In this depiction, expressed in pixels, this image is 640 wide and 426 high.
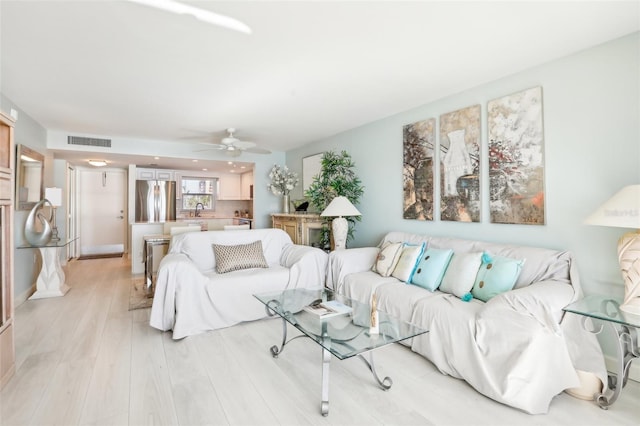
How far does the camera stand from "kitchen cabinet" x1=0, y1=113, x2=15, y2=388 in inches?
79.9

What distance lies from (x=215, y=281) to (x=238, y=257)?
0.50 metres

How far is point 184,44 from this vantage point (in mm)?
2283

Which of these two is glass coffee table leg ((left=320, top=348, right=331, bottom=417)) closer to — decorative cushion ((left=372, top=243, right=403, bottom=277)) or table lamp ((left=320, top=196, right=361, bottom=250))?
decorative cushion ((left=372, top=243, right=403, bottom=277))

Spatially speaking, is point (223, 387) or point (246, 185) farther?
point (246, 185)

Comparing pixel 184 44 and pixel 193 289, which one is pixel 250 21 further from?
pixel 193 289

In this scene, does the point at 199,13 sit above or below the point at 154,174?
above

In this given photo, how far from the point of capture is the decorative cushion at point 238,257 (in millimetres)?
3424

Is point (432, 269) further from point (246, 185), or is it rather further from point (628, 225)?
point (246, 185)

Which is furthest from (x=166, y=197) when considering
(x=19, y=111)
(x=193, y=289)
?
(x=193, y=289)

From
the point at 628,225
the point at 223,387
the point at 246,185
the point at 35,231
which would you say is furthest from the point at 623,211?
the point at 246,185

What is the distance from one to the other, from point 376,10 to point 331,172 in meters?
2.71

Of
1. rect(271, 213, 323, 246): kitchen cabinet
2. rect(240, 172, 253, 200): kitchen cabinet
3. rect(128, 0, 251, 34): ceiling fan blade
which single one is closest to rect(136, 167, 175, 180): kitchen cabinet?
rect(240, 172, 253, 200): kitchen cabinet

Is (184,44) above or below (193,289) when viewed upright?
above

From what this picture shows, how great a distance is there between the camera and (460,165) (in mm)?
3236
